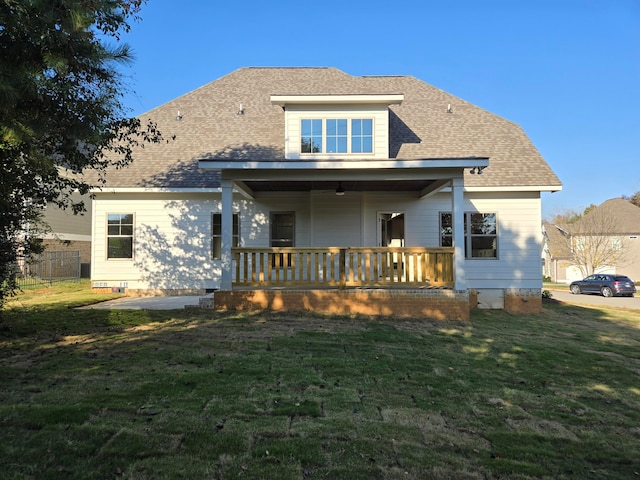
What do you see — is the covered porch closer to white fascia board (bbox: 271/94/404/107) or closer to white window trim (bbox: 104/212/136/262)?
white fascia board (bbox: 271/94/404/107)

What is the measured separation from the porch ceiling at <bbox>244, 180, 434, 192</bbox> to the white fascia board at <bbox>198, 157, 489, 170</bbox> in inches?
73.1

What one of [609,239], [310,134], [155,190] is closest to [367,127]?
[310,134]

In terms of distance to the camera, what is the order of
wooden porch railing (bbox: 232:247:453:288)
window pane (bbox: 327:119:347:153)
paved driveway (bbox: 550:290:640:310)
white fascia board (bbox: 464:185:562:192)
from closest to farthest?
wooden porch railing (bbox: 232:247:453:288)
window pane (bbox: 327:119:347:153)
white fascia board (bbox: 464:185:562:192)
paved driveway (bbox: 550:290:640:310)

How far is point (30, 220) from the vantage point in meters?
7.11

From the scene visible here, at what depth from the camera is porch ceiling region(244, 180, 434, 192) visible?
1164cm

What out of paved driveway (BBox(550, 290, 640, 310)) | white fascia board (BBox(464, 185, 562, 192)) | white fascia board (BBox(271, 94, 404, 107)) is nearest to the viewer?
white fascia board (BBox(271, 94, 404, 107))

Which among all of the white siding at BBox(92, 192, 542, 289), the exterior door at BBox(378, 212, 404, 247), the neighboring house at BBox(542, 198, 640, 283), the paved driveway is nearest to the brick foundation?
the white siding at BBox(92, 192, 542, 289)

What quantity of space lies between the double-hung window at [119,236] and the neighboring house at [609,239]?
4254cm

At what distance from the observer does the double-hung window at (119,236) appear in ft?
43.2

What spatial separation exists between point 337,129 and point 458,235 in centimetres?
475

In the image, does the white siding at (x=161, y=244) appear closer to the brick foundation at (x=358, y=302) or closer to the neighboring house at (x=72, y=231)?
the brick foundation at (x=358, y=302)

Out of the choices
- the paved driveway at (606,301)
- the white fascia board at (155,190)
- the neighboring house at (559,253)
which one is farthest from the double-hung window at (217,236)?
the neighboring house at (559,253)

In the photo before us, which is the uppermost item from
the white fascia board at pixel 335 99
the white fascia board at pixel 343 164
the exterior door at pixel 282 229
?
the white fascia board at pixel 335 99

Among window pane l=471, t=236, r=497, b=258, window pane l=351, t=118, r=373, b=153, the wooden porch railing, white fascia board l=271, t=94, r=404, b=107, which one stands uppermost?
white fascia board l=271, t=94, r=404, b=107
